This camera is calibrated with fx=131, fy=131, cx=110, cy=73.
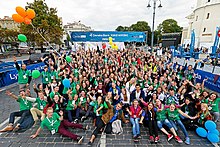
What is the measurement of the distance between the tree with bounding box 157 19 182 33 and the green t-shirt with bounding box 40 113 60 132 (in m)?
63.9

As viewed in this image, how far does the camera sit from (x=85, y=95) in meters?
5.23

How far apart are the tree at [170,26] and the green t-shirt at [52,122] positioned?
6388 cm

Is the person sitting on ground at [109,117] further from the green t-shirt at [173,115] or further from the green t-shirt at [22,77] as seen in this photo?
the green t-shirt at [22,77]

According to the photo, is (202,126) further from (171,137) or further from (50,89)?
(50,89)

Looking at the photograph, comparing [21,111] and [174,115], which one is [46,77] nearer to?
[21,111]

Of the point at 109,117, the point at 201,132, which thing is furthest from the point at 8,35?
the point at 201,132

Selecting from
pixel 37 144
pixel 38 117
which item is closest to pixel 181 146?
pixel 37 144

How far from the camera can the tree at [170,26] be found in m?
58.7

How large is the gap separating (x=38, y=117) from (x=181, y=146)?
4.96 meters

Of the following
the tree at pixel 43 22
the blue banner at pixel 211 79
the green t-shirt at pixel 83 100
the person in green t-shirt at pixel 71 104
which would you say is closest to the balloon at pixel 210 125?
the green t-shirt at pixel 83 100

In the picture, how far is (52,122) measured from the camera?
388 centimetres

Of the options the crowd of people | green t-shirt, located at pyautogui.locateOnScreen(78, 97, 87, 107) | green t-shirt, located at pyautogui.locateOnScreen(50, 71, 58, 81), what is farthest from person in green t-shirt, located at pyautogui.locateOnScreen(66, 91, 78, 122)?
green t-shirt, located at pyautogui.locateOnScreen(50, 71, 58, 81)

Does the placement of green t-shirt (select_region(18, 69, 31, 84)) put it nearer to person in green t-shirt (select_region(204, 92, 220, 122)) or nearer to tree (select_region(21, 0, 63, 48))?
person in green t-shirt (select_region(204, 92, 220, 122))

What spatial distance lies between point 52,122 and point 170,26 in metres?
66.8
